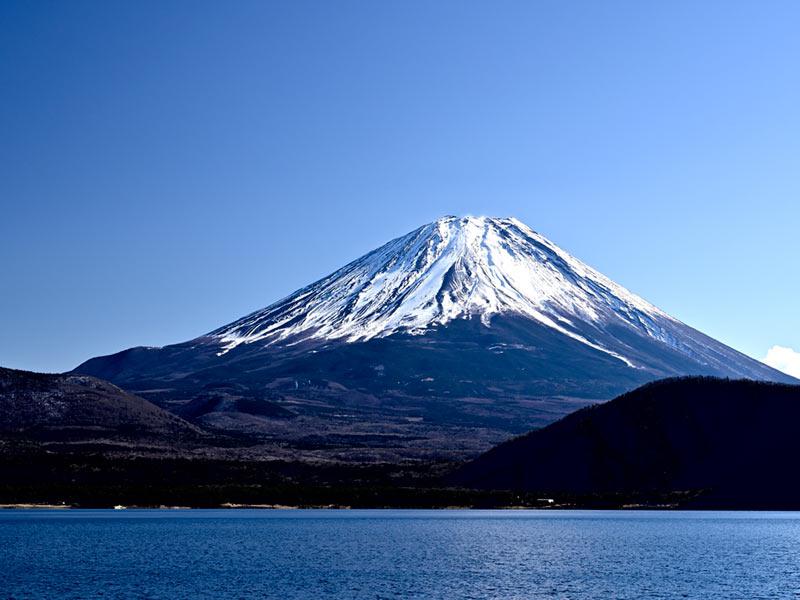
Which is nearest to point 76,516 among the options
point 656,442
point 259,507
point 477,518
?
point 259,507

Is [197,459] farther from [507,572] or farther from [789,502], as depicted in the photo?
[507,572]

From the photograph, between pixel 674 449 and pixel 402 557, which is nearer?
pixel 402 557

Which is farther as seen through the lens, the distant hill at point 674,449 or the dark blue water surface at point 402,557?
the distant hill at point 674,449

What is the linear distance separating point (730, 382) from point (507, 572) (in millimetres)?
87651

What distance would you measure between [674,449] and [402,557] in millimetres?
69719

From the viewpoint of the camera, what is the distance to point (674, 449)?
136750 millimetres

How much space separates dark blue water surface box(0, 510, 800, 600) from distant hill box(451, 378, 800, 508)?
28.5ft

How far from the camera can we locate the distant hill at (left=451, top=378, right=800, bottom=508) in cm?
12581

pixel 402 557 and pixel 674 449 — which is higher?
pixel 674 449

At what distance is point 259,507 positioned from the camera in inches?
5369

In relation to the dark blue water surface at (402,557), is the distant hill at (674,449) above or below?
above

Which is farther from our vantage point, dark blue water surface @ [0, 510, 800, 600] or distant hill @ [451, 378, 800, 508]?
distant hill @ [451, 378, 800, 508]

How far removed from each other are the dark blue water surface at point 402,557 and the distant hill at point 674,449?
342 inches

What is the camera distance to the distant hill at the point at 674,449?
12581 cm
